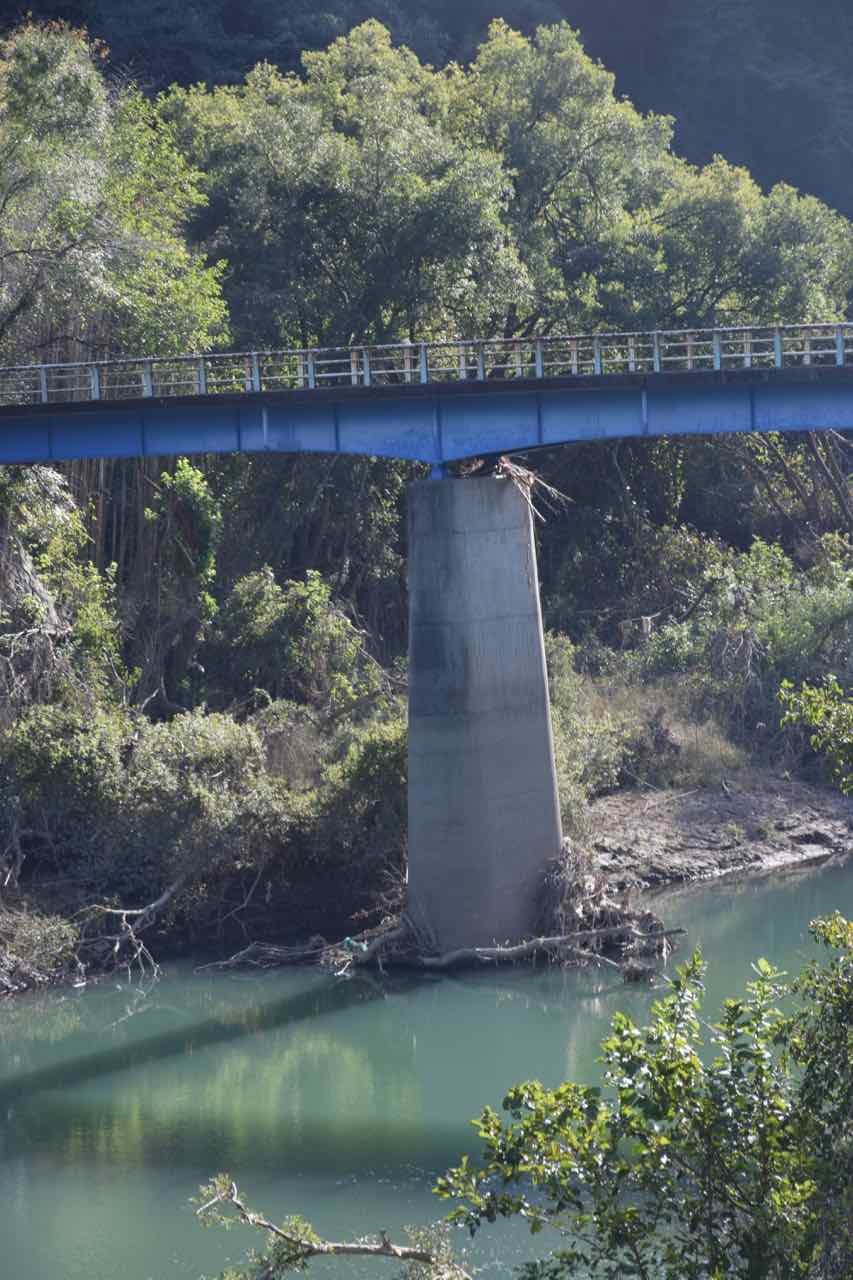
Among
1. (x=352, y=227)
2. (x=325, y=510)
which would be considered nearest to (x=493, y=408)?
(x=352, y=227)

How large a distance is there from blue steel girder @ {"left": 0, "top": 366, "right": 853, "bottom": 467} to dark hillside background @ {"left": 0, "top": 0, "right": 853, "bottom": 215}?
36164 millimetres

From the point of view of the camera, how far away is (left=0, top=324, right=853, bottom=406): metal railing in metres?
31.2

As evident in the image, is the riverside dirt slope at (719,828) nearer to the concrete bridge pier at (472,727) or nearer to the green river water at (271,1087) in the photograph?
the green river water at (271,1087)

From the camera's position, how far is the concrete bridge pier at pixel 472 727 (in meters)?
29.3

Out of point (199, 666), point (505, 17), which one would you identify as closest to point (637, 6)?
point (505, 17)

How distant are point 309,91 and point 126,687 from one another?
20525 millimetres

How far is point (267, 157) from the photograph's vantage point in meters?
44.7

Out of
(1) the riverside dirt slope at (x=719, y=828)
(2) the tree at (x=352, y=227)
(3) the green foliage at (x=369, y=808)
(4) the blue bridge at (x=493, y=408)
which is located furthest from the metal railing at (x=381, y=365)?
(1) the riverside dirt slope at (x=719, y=828)

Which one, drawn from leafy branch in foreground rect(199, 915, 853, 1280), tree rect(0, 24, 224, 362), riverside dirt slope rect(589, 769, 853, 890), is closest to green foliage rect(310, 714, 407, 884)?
riverside dirt slope rect(589, 769, 853, 890)

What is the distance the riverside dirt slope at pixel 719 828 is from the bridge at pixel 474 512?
15.5ft

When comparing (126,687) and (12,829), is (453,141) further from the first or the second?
(12,829)

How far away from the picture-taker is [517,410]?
3095 cm

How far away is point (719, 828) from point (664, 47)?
52.7 m

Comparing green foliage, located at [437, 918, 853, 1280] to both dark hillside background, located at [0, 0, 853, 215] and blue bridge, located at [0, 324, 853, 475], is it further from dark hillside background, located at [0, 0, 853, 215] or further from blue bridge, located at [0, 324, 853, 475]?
dark hillside background, located at [0, 0, 853, 215]
